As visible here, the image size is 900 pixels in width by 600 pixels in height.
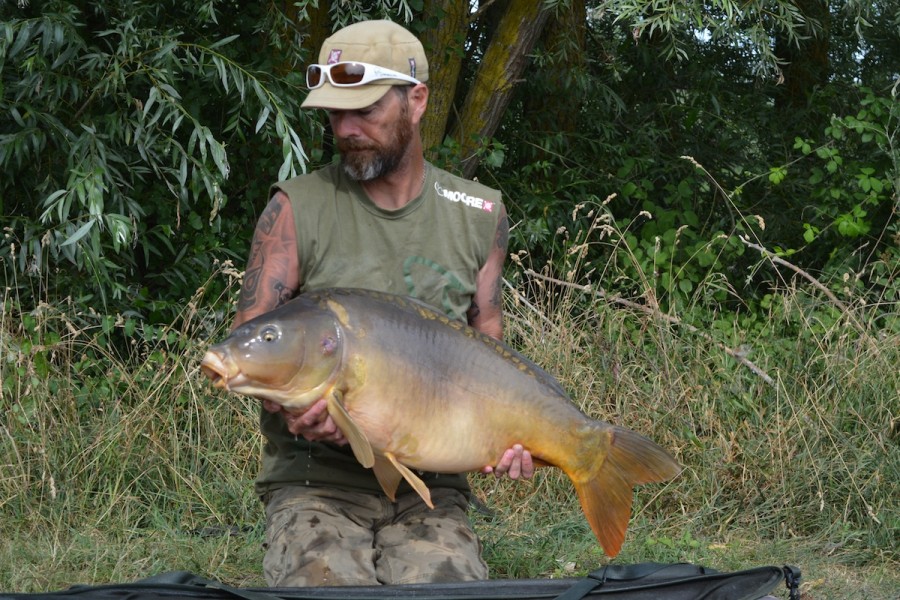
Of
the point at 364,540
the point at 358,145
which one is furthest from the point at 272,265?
the point at 364,540

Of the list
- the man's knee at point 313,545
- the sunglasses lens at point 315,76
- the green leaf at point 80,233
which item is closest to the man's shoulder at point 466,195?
the sunglasses lens at point 315,76

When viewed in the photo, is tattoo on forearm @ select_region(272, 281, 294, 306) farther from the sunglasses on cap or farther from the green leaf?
the green leaf

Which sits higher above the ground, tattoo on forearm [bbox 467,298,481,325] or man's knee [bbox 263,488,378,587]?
tattoo on forearm [bbox 467,298,481,325]

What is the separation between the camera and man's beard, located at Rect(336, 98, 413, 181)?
3.10 metres

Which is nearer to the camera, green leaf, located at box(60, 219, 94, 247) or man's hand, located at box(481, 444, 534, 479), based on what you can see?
man's hand, located at box(481, 444, 534, 479)

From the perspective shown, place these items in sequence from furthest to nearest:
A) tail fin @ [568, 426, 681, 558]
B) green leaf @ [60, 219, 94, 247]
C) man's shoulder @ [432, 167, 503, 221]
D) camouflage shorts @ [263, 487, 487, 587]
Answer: green leaf @ [60, 219, 94, 247] → man's shoulder @ [432, 167, 503, 221] → camouflage shorts @ [263, 487, 487, 587] → tail fin @ [568, 426, 681, 558]

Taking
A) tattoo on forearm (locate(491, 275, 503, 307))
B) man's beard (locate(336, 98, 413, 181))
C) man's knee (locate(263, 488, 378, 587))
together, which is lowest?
man's knee (locate(263, 488, 378, 587))

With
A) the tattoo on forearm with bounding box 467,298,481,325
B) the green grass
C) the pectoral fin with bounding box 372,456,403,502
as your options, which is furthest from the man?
the green grass

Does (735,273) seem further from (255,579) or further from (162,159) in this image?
(255,579)

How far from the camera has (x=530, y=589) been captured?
288 cm

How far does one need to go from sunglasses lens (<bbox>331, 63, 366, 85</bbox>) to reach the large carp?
0.63m

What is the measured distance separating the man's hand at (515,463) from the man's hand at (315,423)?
38cm

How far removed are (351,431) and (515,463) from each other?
458mm

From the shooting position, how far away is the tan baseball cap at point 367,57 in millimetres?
3021
